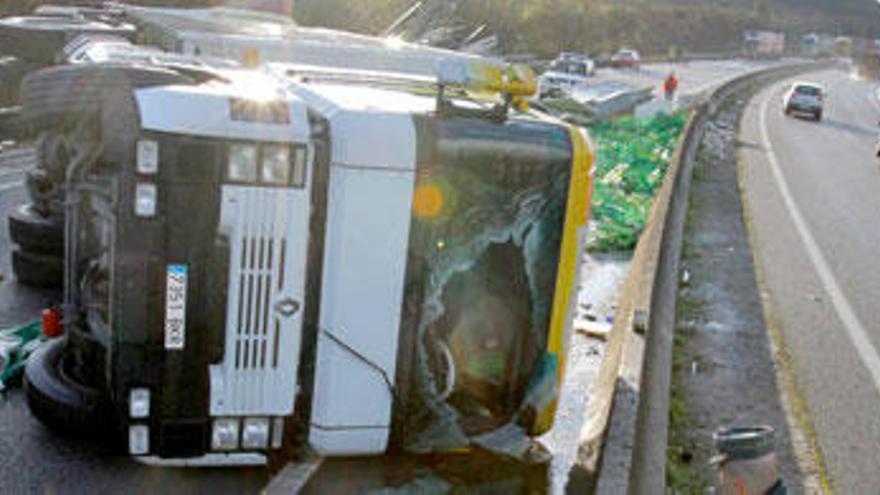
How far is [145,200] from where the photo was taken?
428 centimetres

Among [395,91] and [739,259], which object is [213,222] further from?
[739,259]

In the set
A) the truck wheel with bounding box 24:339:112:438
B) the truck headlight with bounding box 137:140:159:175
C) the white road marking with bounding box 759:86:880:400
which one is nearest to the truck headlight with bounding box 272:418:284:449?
the truck wheel with bounding box 24:339:112:438

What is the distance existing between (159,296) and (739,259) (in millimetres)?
7894

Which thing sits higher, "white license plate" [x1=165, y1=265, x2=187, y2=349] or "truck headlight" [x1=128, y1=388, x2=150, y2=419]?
"white license plate" [x1=165, y1=265, x2=187, y2=349]

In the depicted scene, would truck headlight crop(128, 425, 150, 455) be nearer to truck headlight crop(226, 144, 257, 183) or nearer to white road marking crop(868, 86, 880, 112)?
truck headlight crop(226, 144, 257, 183)

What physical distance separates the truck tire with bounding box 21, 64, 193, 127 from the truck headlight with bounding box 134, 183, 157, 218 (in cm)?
50

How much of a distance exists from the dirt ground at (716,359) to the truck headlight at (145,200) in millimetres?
2927

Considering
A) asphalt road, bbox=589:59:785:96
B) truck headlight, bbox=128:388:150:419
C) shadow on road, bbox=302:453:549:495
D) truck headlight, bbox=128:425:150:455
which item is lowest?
asphalt road, bbox=589:59:785:96

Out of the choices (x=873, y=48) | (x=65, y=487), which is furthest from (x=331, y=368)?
(x=873, y=48)

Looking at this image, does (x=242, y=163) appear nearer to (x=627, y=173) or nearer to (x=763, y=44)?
(x=627, y=173)

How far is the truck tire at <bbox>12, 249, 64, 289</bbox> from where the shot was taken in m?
7.79

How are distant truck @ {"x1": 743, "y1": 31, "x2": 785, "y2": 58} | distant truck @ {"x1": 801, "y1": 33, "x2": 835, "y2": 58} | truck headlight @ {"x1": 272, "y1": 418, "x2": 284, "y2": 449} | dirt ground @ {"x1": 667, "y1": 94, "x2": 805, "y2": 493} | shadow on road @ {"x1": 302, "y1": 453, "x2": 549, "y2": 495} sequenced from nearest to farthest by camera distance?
truck headlight @ {"x1": 272, "y1": 418, "x2": 284, "y2": 449} → shadow on road @ {"x1": 302, "y1": 453, "x2": 549, "y2": 495} → dirt ground @ {"x1": 667, "y1": 94, "x2": 805, "y2": 493} → distant truck @ {"x1": 743, "y1": 31, "x2": 785, "y2": 58} → distant truck @ {"x1": 801, "y1": 33, "x2": 835, "y2": 58}

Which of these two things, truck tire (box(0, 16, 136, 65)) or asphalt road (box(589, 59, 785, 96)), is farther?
asphalt road (box(589, 59, 785, 96))

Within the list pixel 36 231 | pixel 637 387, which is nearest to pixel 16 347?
pixel 36 231
